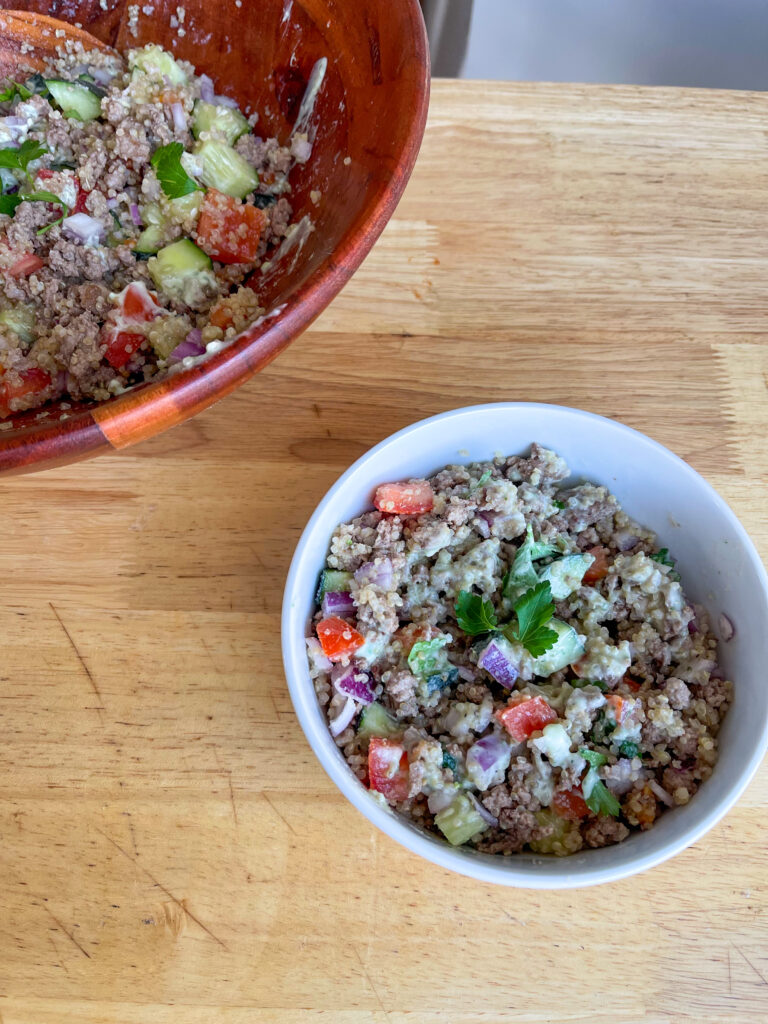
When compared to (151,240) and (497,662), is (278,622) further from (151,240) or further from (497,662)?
(151,240)

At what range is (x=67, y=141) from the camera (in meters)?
1.27

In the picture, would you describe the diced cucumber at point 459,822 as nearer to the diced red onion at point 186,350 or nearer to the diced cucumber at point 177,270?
the diced red onion at point 186,350

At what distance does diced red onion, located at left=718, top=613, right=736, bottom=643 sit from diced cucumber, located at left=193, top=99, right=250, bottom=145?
105 centimetres

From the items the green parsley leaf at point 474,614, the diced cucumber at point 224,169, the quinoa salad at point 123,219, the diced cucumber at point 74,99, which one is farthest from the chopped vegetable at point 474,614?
the diced cucumber at point 74,99

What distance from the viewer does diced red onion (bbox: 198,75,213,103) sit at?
1.31 metres

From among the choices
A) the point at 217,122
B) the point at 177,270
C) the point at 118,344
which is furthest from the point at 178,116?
the point at 118,344

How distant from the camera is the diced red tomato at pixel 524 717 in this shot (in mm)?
1019

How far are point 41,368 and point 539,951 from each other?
1090mm

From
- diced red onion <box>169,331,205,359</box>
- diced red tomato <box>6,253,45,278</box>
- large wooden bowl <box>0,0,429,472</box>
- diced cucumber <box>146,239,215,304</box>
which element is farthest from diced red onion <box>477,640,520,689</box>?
diced red tomato <box>6,253,45,278</box>

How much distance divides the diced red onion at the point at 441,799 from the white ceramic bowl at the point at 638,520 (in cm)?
4

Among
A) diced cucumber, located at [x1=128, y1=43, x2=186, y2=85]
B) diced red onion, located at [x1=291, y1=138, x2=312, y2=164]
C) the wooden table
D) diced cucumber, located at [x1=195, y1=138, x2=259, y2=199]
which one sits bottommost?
the wooden table

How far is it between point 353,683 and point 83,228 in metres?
0.80

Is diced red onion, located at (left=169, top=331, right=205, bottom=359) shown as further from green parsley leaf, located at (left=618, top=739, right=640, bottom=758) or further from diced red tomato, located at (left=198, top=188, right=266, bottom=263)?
green parsley leaf, located at (left=618, top=739, right=640, bottom=758)

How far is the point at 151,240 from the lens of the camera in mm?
1230
